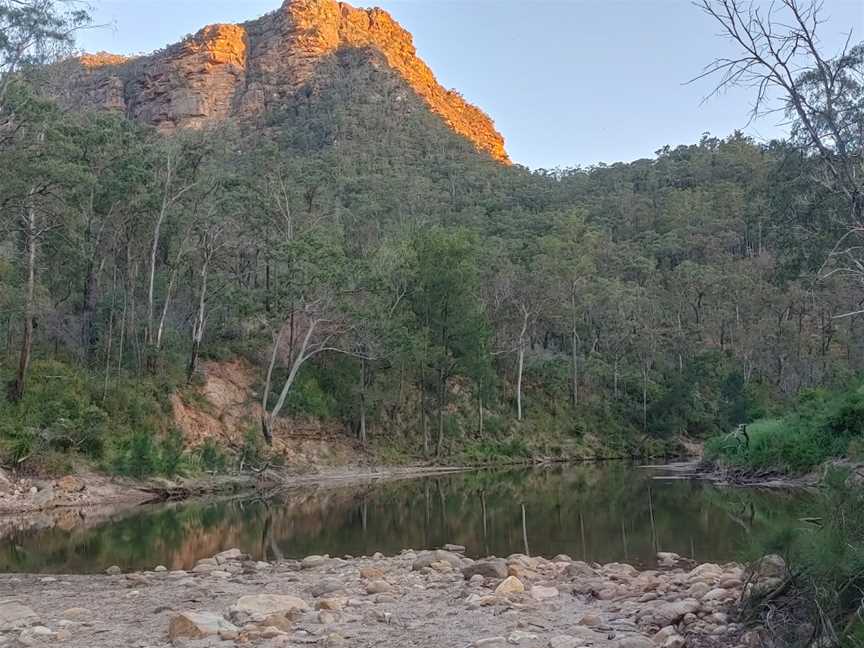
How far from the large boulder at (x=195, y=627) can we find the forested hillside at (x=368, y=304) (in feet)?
24.5

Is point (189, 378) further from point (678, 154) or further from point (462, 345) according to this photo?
point (678, 154)

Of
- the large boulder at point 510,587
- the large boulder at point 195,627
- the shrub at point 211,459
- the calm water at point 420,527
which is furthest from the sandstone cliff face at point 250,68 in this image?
the large boulder at point 195,627

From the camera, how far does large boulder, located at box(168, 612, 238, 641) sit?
662 cm

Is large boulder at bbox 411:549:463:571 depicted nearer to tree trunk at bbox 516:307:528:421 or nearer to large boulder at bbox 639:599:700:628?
large boulder at bbox 639:599:700:628

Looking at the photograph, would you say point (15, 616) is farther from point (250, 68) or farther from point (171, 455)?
point (250, 68)

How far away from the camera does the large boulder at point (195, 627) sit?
6625mm

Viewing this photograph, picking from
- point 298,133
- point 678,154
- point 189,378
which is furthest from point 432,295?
point 678,154

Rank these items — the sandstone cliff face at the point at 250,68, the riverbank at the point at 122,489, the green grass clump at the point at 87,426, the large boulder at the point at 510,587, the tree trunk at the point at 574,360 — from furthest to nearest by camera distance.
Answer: the sandstone cliff face at the point at 250,68 < the tree trunk at the point at 574,360 < the green grass clump at the point at 87,426 < the riverbank at the point at 122,489 < the large boulder at the point at 510,587

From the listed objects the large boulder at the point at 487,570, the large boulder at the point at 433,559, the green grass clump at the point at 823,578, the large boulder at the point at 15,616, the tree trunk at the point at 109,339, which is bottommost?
the large boulder at the point at 433,559

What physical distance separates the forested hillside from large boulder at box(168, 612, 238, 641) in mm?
7467

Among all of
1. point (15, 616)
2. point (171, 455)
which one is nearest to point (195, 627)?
point (15, 616)

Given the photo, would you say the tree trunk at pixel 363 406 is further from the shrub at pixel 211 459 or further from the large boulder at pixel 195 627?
the large boulder at pixel 195 627

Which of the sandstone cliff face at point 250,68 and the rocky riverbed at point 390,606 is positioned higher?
the sandstone cliff face at point 250,68

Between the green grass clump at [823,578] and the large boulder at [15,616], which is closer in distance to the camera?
the green grass clump at [823,578]
